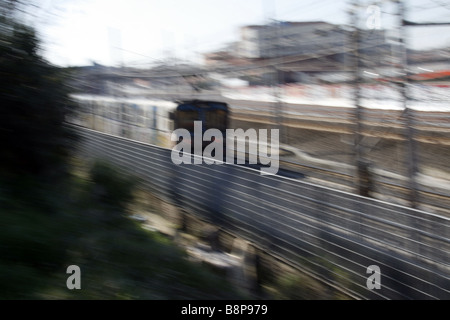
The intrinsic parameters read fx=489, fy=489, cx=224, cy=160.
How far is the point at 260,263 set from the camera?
7.51 metres

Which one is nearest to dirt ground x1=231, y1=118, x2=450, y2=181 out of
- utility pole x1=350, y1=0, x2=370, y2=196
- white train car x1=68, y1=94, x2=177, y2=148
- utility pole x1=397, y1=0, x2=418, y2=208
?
utility pole x1=350, y1=0, x2=370, y2=196

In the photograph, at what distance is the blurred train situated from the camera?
52.2 feet

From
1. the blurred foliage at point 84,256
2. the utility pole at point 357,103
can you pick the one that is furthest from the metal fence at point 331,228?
the utility pole at point 357,103

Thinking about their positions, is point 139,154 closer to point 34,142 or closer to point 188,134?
point 188,134

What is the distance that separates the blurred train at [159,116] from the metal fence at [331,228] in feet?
19.8

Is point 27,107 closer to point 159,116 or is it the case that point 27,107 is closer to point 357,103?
point 357,103

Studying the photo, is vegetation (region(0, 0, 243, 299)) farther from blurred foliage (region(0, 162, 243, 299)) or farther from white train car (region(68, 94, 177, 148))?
white train car (region(68, 94, 177, 148))

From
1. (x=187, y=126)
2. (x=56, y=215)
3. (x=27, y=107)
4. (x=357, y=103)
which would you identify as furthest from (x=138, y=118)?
(x=56, y=215)

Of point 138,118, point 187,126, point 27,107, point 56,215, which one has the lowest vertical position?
point 56,215

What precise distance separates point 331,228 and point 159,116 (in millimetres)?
10889

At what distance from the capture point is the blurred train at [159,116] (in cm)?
1591

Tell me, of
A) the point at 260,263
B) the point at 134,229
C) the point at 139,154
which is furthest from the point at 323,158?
the point at 134,229

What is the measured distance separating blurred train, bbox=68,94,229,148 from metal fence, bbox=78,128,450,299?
19.8 ft

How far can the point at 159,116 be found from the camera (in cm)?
1645
